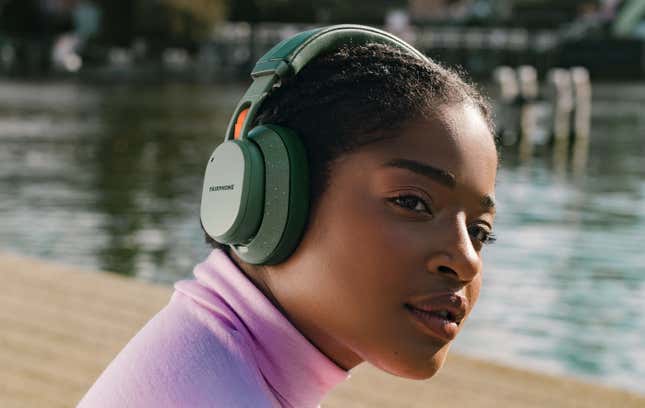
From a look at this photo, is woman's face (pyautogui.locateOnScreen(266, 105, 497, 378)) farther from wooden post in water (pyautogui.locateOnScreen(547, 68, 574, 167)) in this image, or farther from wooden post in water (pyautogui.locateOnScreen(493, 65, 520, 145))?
wooden post in water (pyautogui.locateOnScreen(493, 65, 520, 145))

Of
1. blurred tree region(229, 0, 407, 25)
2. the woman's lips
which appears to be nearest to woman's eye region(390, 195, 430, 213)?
the woman's lips

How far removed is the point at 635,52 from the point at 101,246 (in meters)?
61.9

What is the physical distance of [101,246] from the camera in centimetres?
967

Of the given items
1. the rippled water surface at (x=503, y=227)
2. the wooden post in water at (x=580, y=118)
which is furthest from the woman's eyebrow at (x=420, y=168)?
the wooden post in water at (x=580, y=118)

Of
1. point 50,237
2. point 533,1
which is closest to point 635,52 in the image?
point 533,1

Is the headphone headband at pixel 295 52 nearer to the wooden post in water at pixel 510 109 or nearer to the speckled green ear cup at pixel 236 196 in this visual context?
the speckled green ear cup at pixel 236 196

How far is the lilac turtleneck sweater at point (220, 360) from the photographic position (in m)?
1.62

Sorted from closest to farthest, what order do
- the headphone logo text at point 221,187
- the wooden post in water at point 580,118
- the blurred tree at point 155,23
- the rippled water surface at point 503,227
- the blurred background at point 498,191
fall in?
the headphone logo text at point 221,187 → the rippled water surface at point 503,227 → the blurred background at point 498,191 → the wooden post in water at point 580,118 → the blurred tree at point 155,23

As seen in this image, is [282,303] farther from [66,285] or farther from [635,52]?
[635,52]

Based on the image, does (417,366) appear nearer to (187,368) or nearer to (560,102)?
(187,368)

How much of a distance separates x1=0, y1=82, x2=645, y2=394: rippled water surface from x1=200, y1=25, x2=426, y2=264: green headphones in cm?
411

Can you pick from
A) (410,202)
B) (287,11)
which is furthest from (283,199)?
(287,11)

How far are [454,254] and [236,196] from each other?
0.30 m

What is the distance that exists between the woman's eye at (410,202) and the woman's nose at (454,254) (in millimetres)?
40
